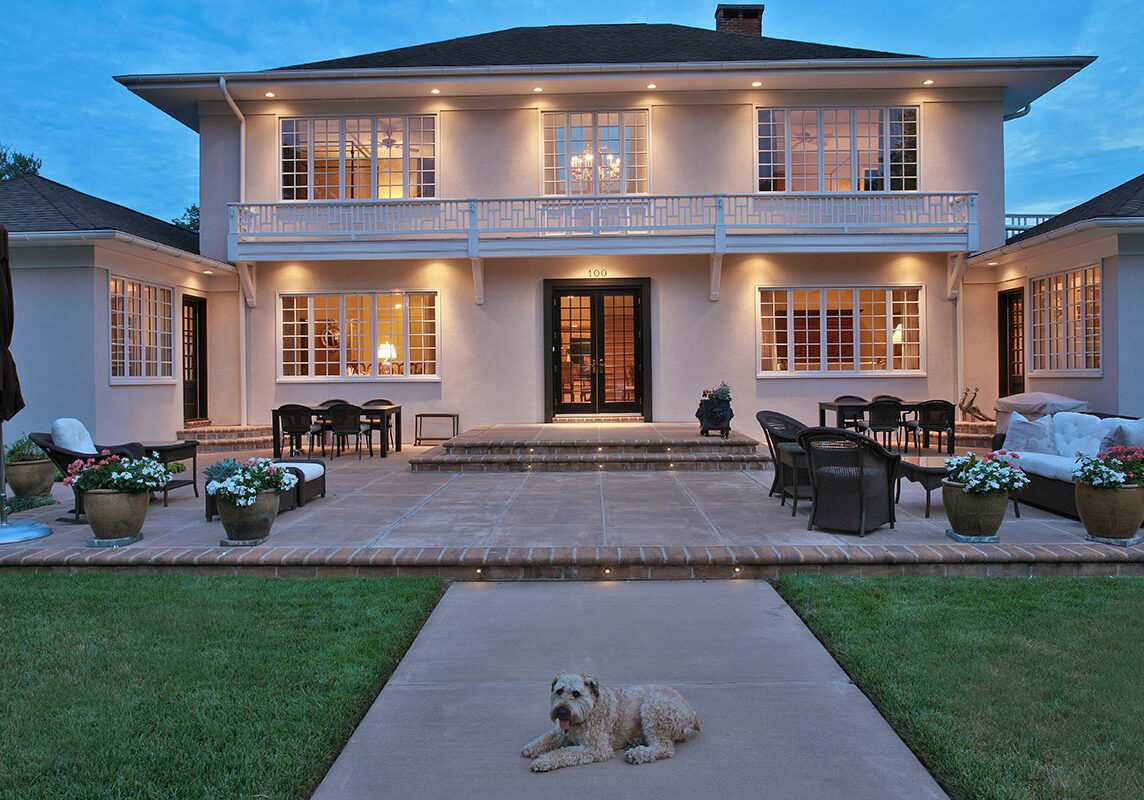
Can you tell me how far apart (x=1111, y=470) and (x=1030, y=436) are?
106 inches

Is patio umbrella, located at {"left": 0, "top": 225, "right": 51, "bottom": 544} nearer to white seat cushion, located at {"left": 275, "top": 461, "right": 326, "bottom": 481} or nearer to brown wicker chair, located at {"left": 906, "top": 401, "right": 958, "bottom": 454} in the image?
white seat cushion, located at {"left": 275, "top": 461, "right": 326, "bottom": 481}

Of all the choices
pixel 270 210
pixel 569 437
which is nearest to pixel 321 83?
pixel 270 210

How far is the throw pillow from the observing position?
26.9 feet

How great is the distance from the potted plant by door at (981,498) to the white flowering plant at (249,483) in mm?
5492

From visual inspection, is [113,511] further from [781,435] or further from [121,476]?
[781,435]

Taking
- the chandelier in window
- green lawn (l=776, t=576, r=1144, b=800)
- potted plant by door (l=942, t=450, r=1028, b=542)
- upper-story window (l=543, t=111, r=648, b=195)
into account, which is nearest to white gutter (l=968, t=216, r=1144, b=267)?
potted plant by door (l=942, t=450, r=1028, b=542)

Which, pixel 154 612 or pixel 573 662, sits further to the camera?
pixel 154 612

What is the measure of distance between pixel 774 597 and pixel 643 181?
449 inches

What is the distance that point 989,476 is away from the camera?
5895 millimetres

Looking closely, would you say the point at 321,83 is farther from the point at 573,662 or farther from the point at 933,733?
the point at 933,733

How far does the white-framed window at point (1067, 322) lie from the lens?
11.6 meters

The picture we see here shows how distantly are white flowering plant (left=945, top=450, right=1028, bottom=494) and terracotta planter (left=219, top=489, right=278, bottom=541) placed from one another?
5.57 m

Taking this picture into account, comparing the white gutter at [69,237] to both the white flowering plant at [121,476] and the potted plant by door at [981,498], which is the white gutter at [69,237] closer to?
the white flowering plant at [121,476]

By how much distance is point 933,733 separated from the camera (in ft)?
9.84
